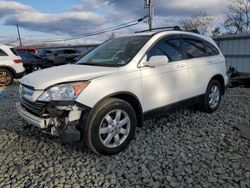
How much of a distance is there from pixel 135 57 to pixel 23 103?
6.18ft

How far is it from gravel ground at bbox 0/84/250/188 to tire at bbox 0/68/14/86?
7.12 m

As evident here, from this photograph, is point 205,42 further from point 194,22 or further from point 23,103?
point 194,22

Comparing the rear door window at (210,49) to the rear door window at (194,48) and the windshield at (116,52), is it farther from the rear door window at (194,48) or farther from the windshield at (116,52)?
the windshield at (116,52)

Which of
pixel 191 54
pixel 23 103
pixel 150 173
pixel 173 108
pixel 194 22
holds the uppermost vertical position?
pixel 194 22

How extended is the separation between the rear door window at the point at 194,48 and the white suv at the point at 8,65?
866 cm

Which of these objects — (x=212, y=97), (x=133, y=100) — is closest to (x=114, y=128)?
(x=133, y=100)

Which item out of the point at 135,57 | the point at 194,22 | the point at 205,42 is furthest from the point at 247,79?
the point at 194,22

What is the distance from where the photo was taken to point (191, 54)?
5.40 metres

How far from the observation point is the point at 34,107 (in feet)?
12.6

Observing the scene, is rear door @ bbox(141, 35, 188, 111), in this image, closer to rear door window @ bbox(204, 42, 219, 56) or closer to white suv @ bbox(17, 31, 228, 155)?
white suv @ bbox(17, 31, 228, 155)

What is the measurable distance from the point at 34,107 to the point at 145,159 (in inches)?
67.9

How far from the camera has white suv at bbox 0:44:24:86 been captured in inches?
456

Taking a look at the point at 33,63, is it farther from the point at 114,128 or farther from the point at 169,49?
the point at 114,128

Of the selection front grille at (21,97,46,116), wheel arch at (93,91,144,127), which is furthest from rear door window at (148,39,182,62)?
front grille at (21,97,46,116)
